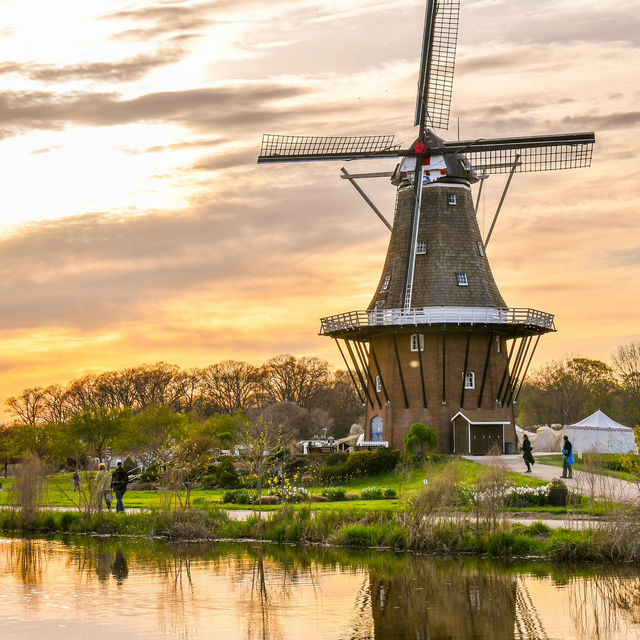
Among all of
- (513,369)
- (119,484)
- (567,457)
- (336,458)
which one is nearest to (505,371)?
(513,369)

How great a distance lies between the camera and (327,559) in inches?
782

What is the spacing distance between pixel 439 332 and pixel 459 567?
79.3 feet

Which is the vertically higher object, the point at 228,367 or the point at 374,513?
the point at 228,367

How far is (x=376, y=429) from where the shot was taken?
44.2 meters

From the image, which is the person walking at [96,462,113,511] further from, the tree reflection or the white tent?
the white tent

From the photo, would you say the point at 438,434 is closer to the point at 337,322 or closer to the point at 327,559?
the point at 337,322

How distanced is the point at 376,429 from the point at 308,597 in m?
28.2

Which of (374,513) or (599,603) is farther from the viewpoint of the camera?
(374,513)

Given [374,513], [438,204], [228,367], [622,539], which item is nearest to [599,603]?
[622,539]

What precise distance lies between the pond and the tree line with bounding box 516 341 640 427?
60.1 meters

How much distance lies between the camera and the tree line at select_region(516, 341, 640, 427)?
260 feet

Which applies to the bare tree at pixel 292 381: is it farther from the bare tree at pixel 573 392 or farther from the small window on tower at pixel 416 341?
the small window on tower at pixel 416 341

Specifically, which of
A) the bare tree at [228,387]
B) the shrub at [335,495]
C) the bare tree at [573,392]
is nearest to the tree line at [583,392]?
the bare tree at [573,392]

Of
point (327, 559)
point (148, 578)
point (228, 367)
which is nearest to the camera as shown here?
point (148, 578)
